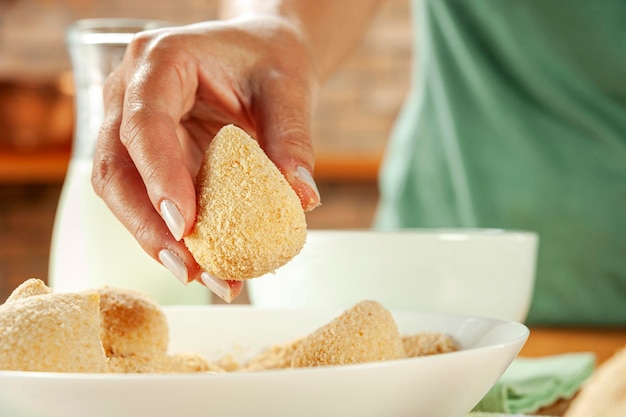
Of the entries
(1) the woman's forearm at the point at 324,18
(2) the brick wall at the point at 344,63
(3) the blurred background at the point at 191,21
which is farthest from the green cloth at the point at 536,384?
(2) the brick wall at the point at 344,63

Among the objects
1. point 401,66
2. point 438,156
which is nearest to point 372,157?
point 401,66

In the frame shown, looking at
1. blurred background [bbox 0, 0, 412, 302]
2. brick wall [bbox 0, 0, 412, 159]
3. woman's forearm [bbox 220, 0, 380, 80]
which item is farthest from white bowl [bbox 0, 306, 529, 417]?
brick wall [bbox 0, 0, 412, 159]

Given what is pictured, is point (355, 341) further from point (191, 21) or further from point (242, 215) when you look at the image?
point (191, 21)

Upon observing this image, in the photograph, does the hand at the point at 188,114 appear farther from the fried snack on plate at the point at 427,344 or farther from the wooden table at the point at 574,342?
the wooden table at the point at 574,342

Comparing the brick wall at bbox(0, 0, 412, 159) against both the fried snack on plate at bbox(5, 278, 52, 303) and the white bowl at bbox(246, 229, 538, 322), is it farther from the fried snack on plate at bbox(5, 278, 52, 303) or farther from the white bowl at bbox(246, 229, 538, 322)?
the fried snack on plate at bbox(5, 278, 52, 303)

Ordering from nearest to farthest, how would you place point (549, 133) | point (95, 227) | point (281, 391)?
point (281, 391) → point (95, 227) → point (549, 133)

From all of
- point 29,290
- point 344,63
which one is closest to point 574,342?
point 29,290

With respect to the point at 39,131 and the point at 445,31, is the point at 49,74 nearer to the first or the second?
the point at 39,131
